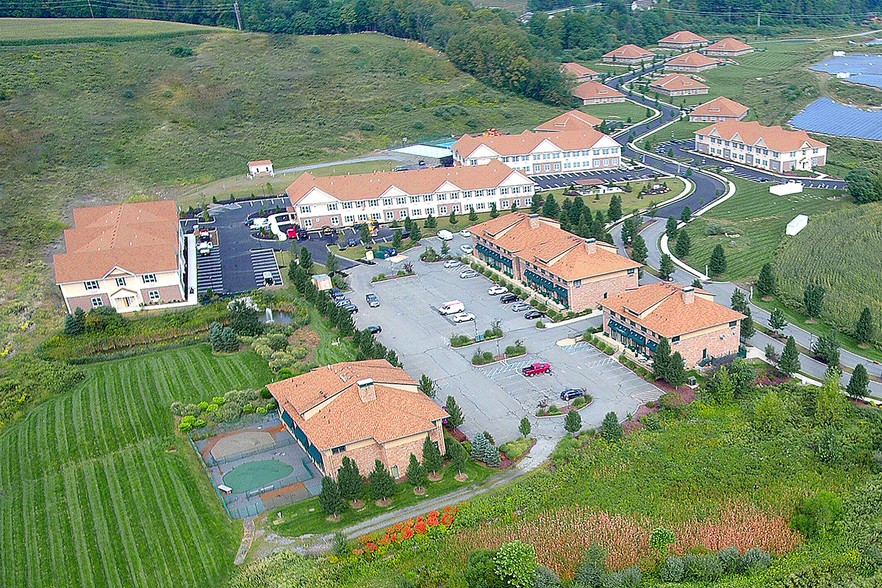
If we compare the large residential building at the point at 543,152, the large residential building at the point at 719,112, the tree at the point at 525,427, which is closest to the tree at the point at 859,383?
the tree at the point at 525,427

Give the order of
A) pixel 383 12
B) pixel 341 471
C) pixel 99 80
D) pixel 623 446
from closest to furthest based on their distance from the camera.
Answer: pixel 341 471
pixel 623 446
pixel 99 80
pixel 383 12

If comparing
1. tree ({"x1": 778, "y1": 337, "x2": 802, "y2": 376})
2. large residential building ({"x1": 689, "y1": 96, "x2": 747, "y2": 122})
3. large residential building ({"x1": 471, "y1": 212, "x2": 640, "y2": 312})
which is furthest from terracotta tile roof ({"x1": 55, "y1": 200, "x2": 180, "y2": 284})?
large residential building ({"x1": 689, "y1": 96, "x2": 747, "y2": 122})

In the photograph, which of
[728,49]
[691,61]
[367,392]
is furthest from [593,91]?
[367,392]

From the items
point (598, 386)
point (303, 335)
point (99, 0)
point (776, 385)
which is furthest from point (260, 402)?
point (99, 0)

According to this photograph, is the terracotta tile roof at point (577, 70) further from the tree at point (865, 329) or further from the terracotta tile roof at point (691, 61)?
the tree at point (865, 329)

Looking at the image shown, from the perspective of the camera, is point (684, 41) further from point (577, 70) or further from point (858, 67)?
point (858, 67)

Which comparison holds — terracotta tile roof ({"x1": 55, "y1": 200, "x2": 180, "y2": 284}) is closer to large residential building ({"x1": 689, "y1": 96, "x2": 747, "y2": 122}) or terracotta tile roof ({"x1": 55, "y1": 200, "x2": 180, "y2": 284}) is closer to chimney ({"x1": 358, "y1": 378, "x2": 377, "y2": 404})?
chimney ({"x1": 358, "y1": 378, "x2": 377, "y2": 404})

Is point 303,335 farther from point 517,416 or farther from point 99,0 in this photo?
point 99,0
